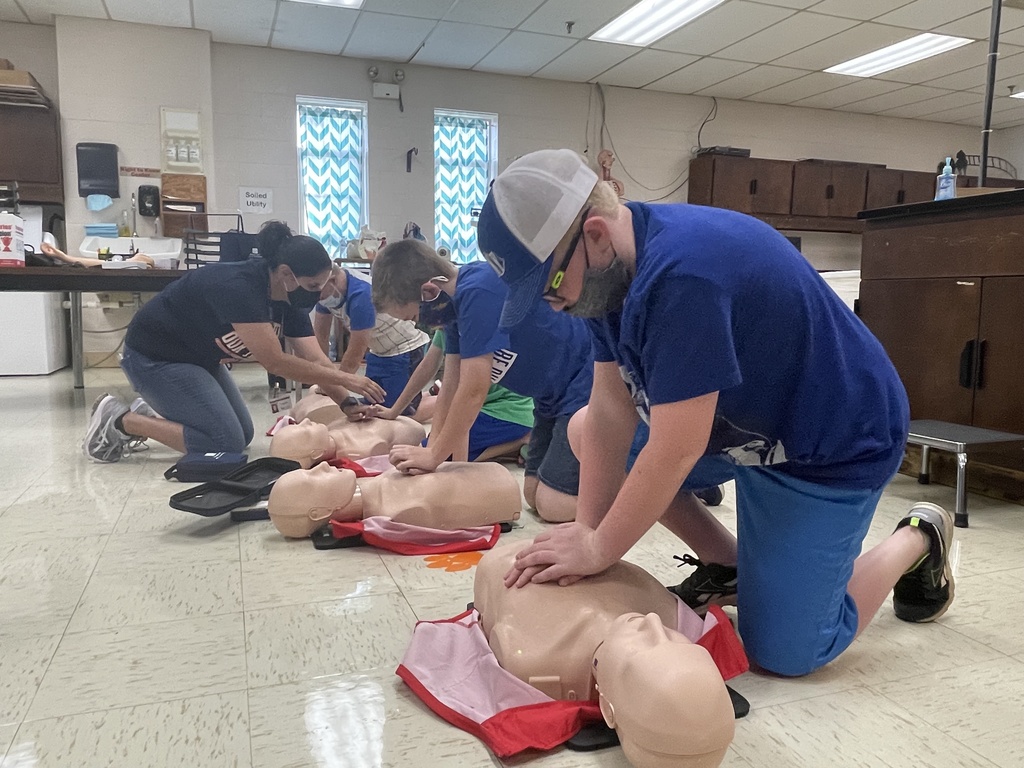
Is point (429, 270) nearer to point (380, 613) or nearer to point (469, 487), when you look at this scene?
point (469, 487)

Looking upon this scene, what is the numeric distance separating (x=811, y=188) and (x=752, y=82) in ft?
4.08

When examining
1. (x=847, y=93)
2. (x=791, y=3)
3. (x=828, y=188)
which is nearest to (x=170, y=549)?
(x=791, y=3)

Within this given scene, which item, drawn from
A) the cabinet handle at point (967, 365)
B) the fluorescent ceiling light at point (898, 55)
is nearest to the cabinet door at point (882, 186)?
the fluorescent ceiling light at point (898, 55)

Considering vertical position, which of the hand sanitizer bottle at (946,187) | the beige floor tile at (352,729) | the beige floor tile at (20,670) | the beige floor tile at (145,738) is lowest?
the beige floor tile at (20,670)

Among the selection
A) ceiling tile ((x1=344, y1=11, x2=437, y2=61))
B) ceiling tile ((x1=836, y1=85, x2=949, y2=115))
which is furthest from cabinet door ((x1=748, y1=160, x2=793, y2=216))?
ceiling tile ((x1=344, y1=11, x2=437, y2=61))

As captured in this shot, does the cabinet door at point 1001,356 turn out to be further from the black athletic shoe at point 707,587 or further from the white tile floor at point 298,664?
the black athletic shoe at point 707,587

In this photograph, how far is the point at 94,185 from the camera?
554cm

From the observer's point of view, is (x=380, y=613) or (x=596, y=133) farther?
(x=596, y=133)

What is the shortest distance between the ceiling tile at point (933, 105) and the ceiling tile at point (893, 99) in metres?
0.12

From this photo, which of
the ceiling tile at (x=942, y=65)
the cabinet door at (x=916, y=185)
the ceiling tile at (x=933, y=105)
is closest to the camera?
the ceiling tile at (x=942, y=65)

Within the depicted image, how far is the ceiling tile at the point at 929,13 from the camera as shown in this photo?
503 cm

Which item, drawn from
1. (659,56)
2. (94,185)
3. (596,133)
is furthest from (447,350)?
(596,133)

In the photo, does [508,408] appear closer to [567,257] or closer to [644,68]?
[567,257]

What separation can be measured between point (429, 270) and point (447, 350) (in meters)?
0.32
